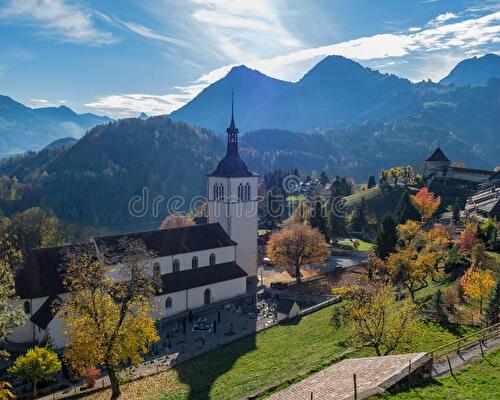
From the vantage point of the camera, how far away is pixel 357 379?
1858cm

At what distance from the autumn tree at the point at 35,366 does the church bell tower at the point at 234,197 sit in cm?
2594

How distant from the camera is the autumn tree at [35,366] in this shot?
2683cm

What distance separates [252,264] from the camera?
5409cm

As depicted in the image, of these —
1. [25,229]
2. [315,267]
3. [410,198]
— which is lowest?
[315,267]

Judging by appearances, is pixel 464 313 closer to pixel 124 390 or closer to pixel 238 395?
pixel 238 395

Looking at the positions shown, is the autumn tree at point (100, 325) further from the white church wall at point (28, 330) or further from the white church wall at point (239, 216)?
the white church wall at point (239, 216)

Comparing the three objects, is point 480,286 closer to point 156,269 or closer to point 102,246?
point 156,269

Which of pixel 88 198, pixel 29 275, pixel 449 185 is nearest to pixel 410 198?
pixel 449 185

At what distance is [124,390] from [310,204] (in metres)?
81.2

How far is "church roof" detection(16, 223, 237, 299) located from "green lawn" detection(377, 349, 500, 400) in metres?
23.8

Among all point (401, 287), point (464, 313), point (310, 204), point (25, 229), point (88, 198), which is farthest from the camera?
point (88, 198)

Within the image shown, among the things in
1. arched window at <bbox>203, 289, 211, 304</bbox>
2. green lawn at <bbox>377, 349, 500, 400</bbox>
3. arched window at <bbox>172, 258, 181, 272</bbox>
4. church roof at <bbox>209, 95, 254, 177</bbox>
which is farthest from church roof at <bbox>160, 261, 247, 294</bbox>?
green lawn at <bbox>377, 349, 500, 400</bbox>

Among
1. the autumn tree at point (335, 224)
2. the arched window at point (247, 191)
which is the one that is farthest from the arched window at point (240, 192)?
the autumn tree at point (335, 224)

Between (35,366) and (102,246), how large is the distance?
13321 millimetres
